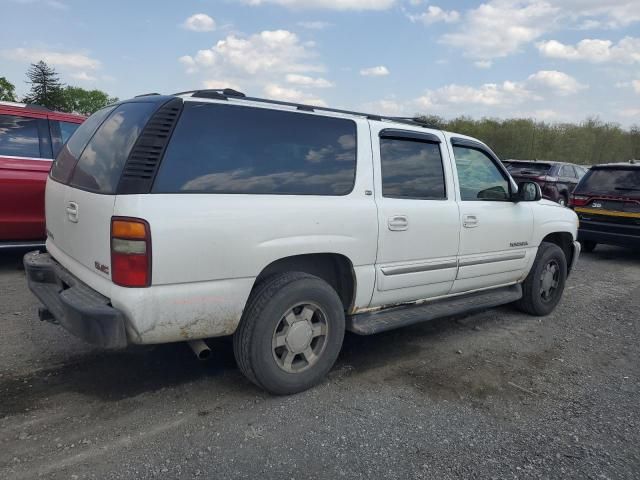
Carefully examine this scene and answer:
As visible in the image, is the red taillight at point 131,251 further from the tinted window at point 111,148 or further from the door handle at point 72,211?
the door handle at point 72,211

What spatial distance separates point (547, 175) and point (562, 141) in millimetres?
22545

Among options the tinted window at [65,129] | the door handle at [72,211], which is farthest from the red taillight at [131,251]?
the tinted window at [65,129]

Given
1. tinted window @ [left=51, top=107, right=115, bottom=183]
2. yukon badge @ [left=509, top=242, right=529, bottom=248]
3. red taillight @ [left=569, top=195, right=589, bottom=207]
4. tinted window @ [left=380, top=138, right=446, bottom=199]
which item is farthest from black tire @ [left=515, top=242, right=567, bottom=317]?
red taillight @ [left=569, top=195, right=589, bottom=207]

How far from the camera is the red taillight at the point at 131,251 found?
2623mm

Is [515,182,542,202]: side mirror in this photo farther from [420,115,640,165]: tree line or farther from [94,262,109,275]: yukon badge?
[420,115,640,165]: tree line

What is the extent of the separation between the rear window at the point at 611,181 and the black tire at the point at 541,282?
162 inches

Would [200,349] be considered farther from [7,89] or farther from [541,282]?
[7,89]

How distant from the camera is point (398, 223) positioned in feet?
12.1

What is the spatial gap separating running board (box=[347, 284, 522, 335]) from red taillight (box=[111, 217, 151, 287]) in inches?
62.6

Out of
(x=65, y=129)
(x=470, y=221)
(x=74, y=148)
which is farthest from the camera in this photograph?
(x=65, y=129)

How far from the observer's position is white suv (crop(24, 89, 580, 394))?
2.71 m

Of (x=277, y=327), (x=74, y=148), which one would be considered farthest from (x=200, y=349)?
(x=74, y=148)

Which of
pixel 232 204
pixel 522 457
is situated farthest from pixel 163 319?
pixel 522 457

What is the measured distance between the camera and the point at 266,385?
3.18 metres
